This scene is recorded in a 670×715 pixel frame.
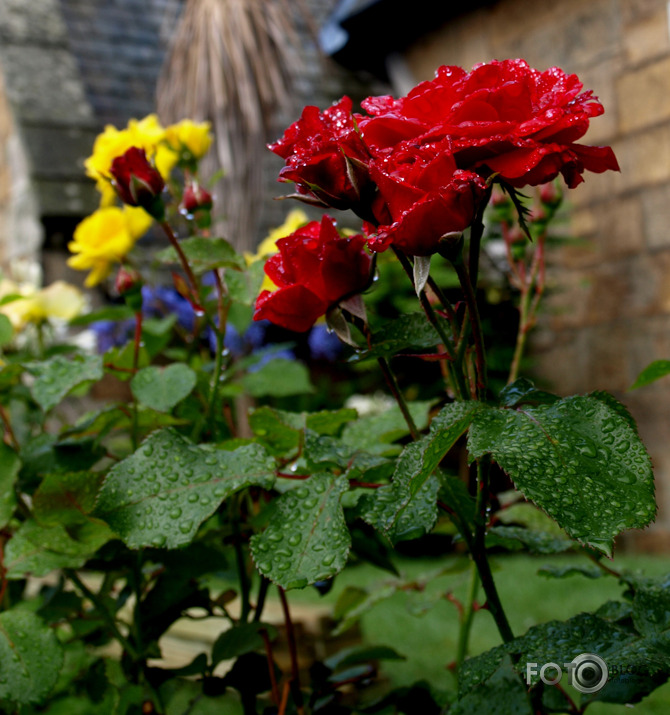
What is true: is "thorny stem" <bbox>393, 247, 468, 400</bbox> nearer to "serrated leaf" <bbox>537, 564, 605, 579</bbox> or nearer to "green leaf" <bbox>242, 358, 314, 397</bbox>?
"serrated leaf" <bbox>537, 564, 605, 579</bbox>

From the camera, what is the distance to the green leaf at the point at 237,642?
690 mm

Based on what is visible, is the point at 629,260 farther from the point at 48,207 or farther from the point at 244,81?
the point at 48,207

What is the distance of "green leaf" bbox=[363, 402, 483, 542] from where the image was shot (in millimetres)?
469

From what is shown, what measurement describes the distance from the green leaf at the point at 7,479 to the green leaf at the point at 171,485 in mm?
193

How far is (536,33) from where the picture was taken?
3566mm

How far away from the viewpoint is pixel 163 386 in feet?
2.52

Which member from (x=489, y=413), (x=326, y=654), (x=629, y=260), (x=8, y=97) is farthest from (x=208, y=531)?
(x=8, y=97)

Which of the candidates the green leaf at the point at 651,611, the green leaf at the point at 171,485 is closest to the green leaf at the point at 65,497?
the green leaf at the point at 171,485

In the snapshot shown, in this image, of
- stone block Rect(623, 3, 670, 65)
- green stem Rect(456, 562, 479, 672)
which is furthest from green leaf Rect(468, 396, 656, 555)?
stone block Rect(623, 3, 670, 65)

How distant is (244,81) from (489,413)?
332cm

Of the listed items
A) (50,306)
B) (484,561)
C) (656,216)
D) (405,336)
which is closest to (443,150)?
(405,336)

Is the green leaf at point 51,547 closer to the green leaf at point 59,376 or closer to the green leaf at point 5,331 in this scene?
the green leaf at point 59,376

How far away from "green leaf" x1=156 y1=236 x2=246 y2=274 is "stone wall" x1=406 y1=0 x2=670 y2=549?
2.79 m

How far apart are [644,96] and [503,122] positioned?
9.94 ft
